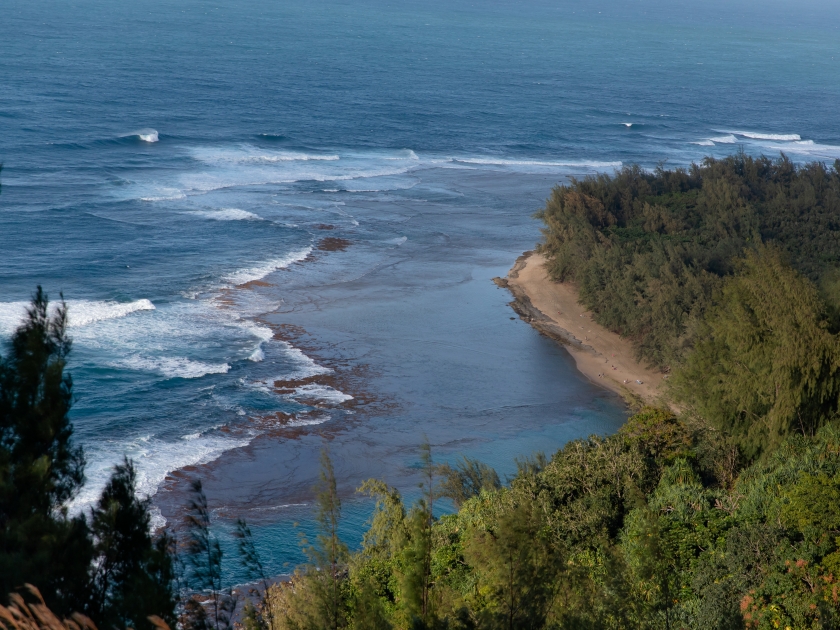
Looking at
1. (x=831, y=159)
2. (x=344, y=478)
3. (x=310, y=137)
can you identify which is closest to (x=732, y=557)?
(x=344, y=478)

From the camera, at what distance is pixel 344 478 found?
71.8ft

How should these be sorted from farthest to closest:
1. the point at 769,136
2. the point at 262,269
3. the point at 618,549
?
the point at 769,136
the point at 262,269
the point at 618,549

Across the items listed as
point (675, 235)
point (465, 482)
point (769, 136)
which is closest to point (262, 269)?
point (675, 235)

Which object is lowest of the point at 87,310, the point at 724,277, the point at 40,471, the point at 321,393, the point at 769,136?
the point at 321,393

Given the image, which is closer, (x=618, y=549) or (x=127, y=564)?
(x=127, y=564)

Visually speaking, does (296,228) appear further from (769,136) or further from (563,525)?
(769,136)

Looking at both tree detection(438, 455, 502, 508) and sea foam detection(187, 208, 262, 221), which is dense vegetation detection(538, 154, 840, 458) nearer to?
tree detection(438, 455, 502, 508)

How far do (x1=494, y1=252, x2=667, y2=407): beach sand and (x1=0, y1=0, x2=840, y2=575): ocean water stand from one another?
0.85m

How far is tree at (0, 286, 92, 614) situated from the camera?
558cm

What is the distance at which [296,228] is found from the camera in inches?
1752

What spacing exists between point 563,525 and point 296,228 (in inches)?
1274

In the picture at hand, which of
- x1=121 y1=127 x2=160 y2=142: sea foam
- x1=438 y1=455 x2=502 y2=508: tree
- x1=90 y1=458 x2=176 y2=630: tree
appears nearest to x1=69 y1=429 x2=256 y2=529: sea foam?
x1=438 y1=455 x2=502 y2=508: tree

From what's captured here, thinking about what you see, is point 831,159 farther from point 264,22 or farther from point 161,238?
point 264,22

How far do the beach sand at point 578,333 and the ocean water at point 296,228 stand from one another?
85 centimetres
